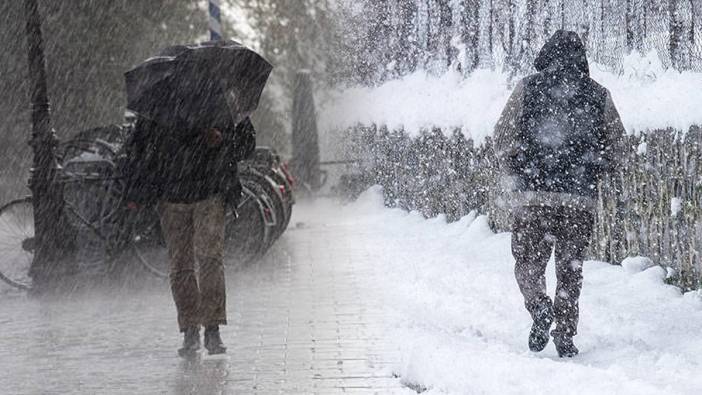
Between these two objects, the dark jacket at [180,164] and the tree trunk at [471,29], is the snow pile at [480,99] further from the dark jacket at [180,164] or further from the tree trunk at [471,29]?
the dark jacket at [180,164]

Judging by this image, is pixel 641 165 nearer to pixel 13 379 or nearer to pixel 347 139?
pixel 13 379

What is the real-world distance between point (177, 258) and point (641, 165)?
3.48 meters

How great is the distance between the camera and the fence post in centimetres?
2591

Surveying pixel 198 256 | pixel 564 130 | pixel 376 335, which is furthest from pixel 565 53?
pixel 198 256

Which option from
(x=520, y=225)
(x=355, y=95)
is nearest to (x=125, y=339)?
(x=520, y=225)

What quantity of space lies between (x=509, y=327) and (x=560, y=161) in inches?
53.7

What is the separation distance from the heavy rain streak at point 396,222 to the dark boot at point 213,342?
0.05 ft

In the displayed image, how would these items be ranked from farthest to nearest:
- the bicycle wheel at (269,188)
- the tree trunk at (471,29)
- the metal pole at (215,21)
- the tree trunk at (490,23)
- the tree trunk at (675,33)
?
the tree trunk at (471,29) < the tree trunk at (490,23) < the metal pole at (215,21) < the bicycle wheel at (269,188) < the tree trunk at (675,33)

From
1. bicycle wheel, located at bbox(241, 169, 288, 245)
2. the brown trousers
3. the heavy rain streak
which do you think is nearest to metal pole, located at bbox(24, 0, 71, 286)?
the heavy rain streak

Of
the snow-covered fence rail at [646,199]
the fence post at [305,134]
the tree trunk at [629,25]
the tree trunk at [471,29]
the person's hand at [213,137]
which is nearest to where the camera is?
the person's hand at [213,137]

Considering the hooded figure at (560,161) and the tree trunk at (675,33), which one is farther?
the tree trunk at (675,33)

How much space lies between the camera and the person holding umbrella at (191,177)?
7547 millimetres

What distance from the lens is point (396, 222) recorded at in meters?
15.3

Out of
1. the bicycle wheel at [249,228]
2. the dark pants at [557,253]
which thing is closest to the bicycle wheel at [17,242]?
the bicycle wheel at [249,228]
